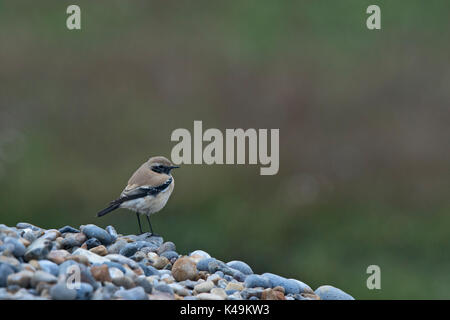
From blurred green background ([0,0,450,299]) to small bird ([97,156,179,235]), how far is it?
102 inches

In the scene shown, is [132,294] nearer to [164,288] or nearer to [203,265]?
[164,288]

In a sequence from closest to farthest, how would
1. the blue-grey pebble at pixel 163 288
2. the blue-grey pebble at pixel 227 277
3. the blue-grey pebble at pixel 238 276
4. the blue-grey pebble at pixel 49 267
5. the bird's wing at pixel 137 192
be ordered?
the blue-grey pebble at pixel 49 267
the blue-grey pebble at pixel 163 288
the blue-grey pebble at pixel 227 277
the blue-grey pebble at pixel 238 276
the bird's wing at pixel 137 192

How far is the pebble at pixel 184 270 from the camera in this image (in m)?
Answer: 6.49

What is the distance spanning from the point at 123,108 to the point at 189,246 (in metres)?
4.40

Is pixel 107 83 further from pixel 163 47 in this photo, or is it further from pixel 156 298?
pixel 156 298

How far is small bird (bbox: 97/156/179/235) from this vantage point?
8.18m

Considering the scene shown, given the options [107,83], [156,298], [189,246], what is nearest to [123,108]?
[107,83]

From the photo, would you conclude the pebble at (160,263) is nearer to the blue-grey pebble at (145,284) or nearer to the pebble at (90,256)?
the pebble at (90,256)

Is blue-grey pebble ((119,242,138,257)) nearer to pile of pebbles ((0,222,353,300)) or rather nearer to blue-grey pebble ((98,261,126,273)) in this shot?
pile of pebbles ((0,222,353,300))

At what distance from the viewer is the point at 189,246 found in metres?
11.1

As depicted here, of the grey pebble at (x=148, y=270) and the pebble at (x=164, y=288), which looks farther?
the grey pebble at (x=148, y=270)

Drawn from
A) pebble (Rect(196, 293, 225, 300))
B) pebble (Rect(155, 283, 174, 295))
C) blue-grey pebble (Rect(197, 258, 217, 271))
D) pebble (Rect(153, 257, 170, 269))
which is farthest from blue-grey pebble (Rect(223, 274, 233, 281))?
pebble (Rect(155, 283, 174, 295))

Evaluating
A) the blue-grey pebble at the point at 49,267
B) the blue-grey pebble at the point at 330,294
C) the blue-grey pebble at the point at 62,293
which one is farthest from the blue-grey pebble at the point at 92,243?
the blue-grey pebble at the point at 330,294
